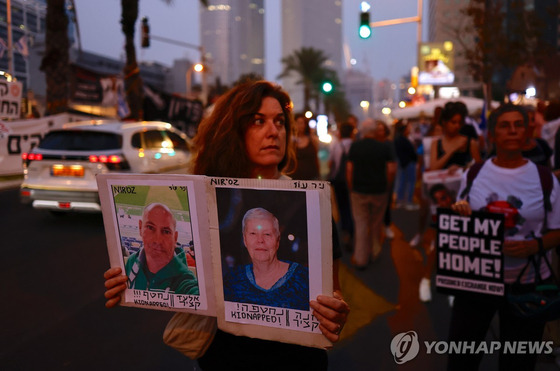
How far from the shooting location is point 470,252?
288cm

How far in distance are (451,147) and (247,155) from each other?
4.07 m

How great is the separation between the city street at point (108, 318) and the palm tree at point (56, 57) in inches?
394

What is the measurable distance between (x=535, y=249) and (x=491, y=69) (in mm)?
17330

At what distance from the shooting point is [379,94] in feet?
558

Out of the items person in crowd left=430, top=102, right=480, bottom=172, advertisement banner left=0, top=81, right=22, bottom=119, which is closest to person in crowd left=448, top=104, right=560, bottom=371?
person in crowd left=430, top=102, right=480, bottom=172

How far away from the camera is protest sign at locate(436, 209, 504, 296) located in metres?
2.74

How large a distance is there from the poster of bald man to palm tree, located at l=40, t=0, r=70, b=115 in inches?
630

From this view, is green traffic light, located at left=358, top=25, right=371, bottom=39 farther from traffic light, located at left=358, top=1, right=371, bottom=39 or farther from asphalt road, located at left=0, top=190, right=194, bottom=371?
asphalt road, located at left=0, top=190, right=194, bottom=371

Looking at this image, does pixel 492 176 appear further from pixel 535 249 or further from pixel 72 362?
pixel 72 362

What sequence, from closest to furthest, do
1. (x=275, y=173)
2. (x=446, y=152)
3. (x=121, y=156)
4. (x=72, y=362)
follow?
1. (x=275, y=173)
2. (x=72, y=362)
3. (x=446, y=152)
4. (x=121, y=156)

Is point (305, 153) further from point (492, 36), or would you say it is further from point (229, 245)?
point (492, 36)

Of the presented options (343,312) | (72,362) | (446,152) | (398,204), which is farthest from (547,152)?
(398,204)

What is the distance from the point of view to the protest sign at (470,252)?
8.99ft

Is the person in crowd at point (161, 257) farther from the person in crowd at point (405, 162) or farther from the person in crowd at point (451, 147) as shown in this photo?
the person in crowd at point (405, 162)
